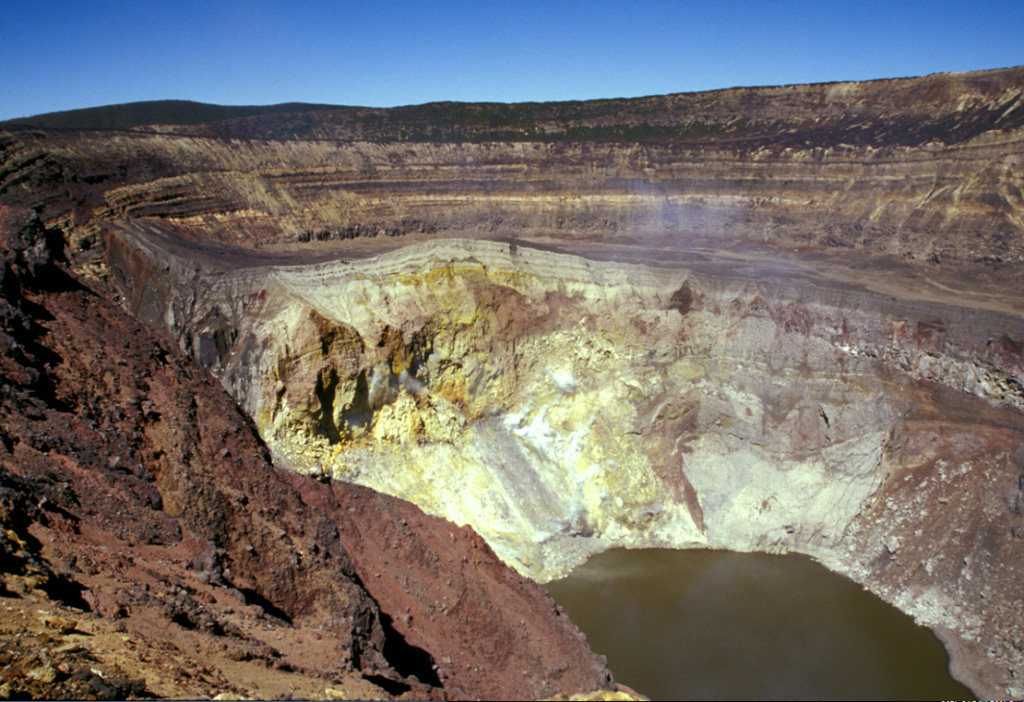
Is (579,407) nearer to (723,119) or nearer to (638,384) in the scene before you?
(638,384)

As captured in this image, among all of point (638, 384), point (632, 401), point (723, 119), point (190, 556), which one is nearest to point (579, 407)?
point (632, 401)

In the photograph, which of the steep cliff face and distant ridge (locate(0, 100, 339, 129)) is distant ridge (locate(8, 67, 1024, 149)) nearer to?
the steep cliff face

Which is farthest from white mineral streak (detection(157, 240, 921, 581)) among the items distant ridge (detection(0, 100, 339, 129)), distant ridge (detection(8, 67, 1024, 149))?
distant ridge (detection(0, 100, 339, 129))

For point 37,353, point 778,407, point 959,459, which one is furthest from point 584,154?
point 37,353

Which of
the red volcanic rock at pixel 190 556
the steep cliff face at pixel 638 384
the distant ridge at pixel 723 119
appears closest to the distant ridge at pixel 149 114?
the distant ridge at pixel 723 119

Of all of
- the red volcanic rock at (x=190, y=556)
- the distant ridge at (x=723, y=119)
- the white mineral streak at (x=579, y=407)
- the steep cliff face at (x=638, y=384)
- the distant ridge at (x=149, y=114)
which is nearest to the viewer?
the red volcanic rock at (x=190, y=556)

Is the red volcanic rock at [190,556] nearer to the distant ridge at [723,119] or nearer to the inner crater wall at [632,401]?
the inner crater wall at [632,401]
